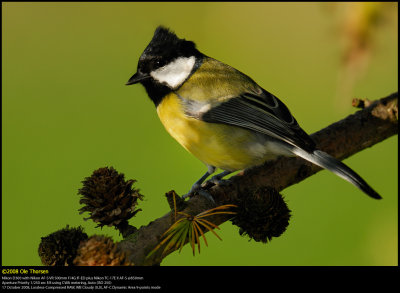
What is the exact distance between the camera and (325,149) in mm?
1516

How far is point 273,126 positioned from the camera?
166cm

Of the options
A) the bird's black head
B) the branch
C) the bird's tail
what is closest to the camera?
the branch

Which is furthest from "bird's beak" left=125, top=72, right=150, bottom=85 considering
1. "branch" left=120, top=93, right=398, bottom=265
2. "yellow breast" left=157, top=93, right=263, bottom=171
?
"branch" left=120, top=93, right=398, bottom=265

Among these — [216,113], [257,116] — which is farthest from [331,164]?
[216,113]

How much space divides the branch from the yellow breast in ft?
0.53

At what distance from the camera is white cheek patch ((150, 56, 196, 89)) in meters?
1.83

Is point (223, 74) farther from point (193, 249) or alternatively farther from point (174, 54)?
point (193, 249)

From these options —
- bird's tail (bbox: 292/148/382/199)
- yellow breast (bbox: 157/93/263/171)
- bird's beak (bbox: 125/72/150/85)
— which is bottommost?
bird's tail (bbox: 292/148/382/199)

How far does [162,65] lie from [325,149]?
2.50ft

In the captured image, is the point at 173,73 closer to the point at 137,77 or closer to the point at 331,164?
the point at 137,77

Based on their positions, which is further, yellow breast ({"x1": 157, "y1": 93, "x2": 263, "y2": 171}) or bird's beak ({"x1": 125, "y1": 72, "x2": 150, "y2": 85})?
bird's beak ({"x1": 125, "y1": 72, "x2": 150, "y2": 85})

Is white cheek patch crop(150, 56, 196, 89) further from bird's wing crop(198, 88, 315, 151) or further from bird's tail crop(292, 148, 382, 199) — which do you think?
bird's tail crop(292, 148, 382, 199)

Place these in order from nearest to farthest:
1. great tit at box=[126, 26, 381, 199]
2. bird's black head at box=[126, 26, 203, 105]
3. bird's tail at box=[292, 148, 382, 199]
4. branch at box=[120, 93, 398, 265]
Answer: branch at box=[120, 93, 398, 265]
bird's tail at box=[292, 148, 382, 199]
great tit at box=[126, 26, 381, 199]
bird's black head at box=[126, 26, 203, 105]

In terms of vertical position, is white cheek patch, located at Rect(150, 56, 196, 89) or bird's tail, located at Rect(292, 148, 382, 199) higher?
white cheek patch, located at Rect(150, 56, 196, 89)
